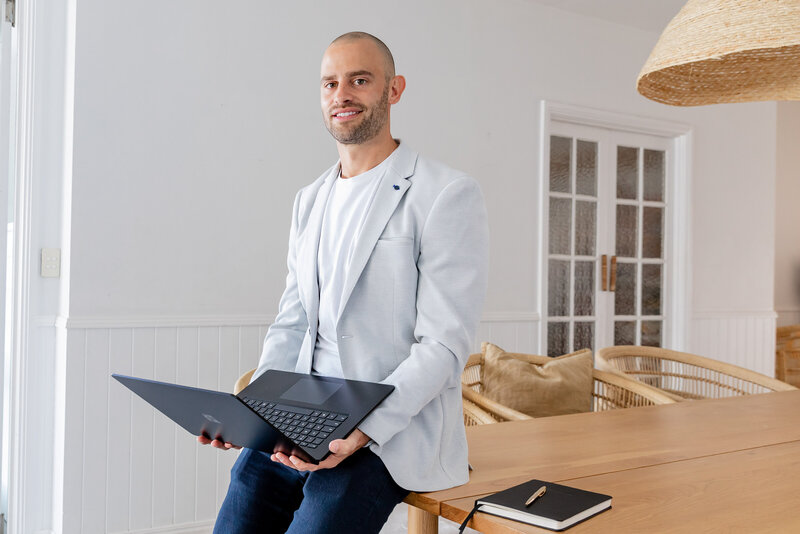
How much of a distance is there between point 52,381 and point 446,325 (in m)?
2.25

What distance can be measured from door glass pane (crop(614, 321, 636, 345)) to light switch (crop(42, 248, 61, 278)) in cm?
319

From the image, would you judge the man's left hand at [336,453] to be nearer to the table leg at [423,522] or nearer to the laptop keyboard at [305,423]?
the laptop keyboard at [305,423]

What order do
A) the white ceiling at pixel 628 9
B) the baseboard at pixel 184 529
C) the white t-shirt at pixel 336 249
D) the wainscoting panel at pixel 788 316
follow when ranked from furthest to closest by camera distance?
the wainscoting panel at pixel 788 316
the white ceiling at pixel 628 9
the baseboard at pixel 184 529
the white t-shirt at pixel 336 249

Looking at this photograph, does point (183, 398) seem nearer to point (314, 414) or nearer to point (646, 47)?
point (314, 414)

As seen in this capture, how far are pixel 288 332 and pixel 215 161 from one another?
1729 millimetres

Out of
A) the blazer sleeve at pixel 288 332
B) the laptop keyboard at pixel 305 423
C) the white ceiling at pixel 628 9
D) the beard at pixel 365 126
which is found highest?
the white ceiling at pixel 628 9

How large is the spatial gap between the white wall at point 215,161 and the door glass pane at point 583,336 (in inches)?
17.0

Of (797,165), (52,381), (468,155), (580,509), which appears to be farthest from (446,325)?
(797,165)

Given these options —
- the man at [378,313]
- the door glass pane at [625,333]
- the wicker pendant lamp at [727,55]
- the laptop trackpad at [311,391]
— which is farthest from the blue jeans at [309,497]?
the door glass pane at [625,333]

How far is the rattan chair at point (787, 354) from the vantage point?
542cm

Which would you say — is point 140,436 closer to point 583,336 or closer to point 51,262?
point 51,262

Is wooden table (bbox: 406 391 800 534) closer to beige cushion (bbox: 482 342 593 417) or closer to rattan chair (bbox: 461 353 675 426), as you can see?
rattan chair (bbox: 461 353 675 426)

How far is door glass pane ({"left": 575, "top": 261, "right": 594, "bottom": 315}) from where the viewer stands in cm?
438

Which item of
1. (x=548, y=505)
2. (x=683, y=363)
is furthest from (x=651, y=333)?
(x=548, y=505)
